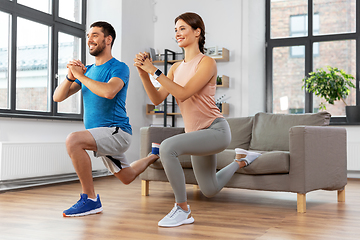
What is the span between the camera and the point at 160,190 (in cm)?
382

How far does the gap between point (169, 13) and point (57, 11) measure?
1.83m

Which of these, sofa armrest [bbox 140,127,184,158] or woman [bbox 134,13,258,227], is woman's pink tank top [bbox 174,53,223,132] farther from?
sofa armrest [bbox 140,127,184,158]

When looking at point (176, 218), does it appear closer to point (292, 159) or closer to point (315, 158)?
point (292, 159)

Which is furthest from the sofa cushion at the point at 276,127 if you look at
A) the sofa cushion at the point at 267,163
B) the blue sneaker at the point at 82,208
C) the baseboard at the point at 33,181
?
the baseboard at the point at 33,181

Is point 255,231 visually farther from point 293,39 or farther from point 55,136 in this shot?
point 293,39

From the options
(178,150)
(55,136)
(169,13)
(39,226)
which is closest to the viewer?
(178,150)

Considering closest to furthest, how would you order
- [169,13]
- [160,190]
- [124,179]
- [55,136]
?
[124,179] → [160,190] → [55,136] → [169,13]

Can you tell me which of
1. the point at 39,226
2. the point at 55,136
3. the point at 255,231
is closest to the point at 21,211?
the point at 39,226

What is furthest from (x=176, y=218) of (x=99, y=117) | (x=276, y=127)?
(x=276, y=127)

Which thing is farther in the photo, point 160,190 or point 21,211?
point 160,190

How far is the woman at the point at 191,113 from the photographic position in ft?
6.93

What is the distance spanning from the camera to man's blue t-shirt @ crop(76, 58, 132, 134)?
8.50 feet

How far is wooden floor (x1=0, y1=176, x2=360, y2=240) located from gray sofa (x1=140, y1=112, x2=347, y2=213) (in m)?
0.17

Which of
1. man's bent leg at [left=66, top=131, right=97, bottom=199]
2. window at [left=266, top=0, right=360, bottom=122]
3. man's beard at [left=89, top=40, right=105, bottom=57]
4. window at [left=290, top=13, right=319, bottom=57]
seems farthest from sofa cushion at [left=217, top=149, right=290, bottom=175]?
window at [left=290, top=13, right=319, bottom=57]
